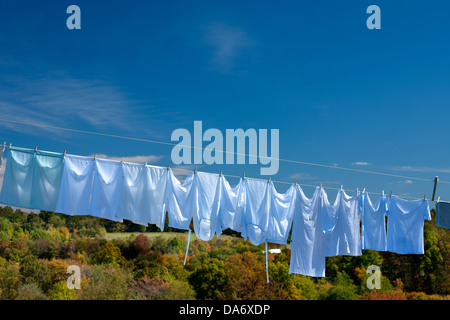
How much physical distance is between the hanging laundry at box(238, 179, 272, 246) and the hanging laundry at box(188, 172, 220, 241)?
770 millimetres

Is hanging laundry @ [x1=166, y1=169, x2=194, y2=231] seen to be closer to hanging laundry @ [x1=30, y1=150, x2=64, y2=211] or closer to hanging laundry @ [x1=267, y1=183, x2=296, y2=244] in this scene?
hanging laundry @ [x1=267, y1=183, x2=296, y2=244]

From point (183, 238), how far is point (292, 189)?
1813 inches

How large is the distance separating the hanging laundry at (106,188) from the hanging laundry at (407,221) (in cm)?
851

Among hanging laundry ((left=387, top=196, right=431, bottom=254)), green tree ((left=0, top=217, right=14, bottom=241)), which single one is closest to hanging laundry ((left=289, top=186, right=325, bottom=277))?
hanging laundry ((left=387, top=196, right=431, bottom=254))

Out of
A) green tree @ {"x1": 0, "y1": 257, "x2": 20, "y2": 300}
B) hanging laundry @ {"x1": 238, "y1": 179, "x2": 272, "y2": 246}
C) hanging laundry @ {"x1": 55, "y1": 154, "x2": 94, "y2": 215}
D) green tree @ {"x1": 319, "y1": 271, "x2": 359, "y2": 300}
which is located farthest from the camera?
green tree @ {"x1": 0, "y1": 257, "x2": 20, "y2": 300}

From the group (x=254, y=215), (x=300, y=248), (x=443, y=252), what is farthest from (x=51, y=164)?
(x=443, y=252)

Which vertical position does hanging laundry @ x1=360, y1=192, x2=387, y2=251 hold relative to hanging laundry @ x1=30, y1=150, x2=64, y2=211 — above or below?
below

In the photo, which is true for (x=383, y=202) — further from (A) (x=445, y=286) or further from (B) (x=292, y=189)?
(A) (x=445, y=286)

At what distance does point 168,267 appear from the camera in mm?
46688

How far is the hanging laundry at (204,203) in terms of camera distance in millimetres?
10598

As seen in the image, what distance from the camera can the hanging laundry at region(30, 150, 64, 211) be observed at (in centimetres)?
931
